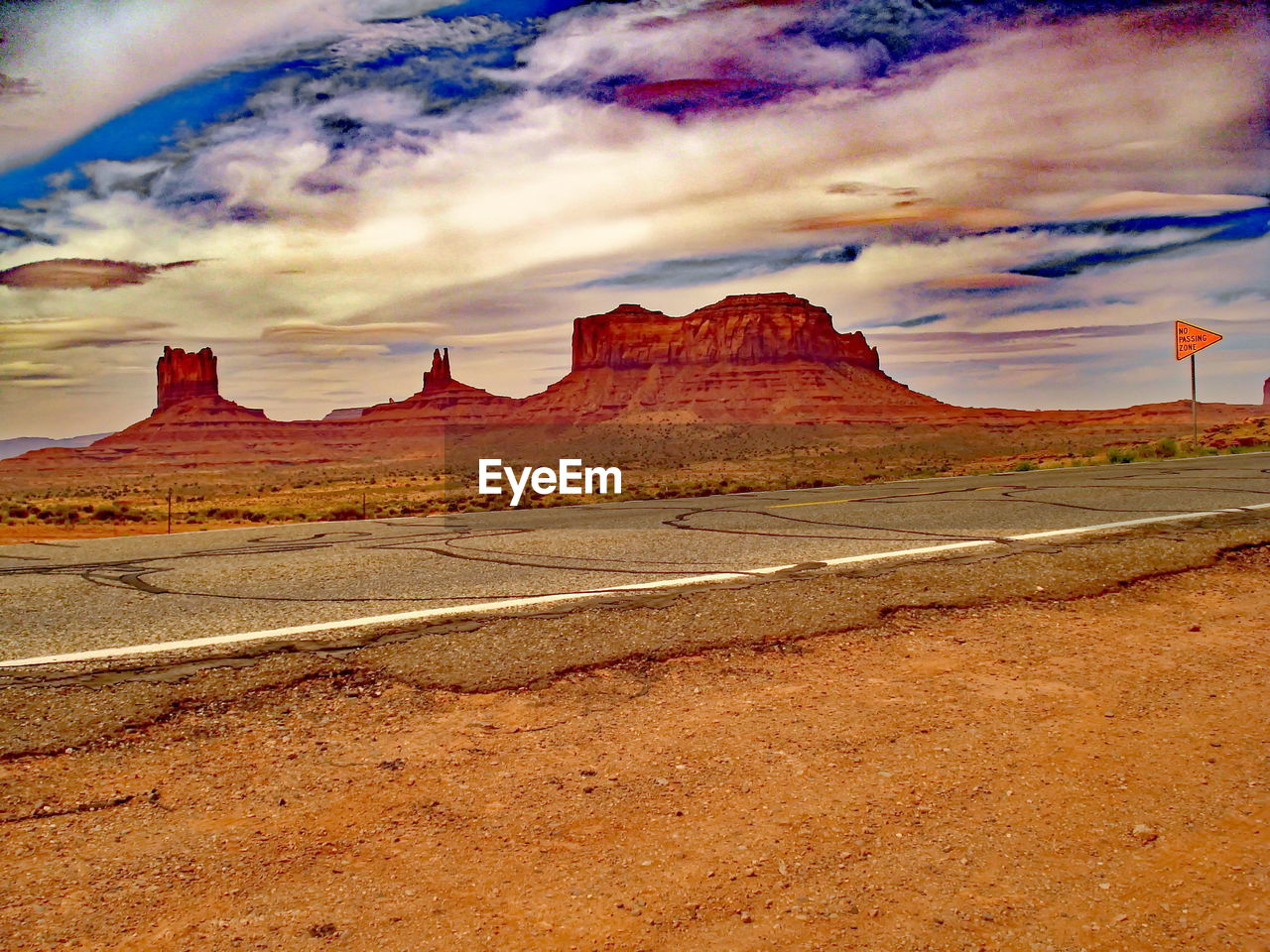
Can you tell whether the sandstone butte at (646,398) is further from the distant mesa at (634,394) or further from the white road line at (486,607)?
the white road line at (486,607)

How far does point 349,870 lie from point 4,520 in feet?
97.0

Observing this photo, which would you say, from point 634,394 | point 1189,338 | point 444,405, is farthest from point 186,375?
point 1189,338

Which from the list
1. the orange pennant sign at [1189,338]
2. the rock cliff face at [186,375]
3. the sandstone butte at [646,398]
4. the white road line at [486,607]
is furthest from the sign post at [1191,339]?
the rock cliff face at [186,375]

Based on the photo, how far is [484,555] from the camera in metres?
9.05

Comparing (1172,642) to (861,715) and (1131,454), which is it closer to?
(861,715)

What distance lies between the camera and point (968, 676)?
464 centimetres

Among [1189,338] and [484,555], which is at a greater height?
[1189,338]

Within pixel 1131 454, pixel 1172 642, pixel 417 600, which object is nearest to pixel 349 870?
pixel 417 600

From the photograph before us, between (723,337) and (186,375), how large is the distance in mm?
96055

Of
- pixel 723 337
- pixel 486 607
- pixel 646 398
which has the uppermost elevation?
pixel 723 337

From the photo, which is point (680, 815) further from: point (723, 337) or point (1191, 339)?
point (723, 337)

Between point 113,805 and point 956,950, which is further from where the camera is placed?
point 113,805

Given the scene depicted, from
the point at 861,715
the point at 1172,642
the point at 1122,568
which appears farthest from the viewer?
the point at 1122,568

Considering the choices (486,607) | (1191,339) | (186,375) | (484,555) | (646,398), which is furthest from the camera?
(186,375)
